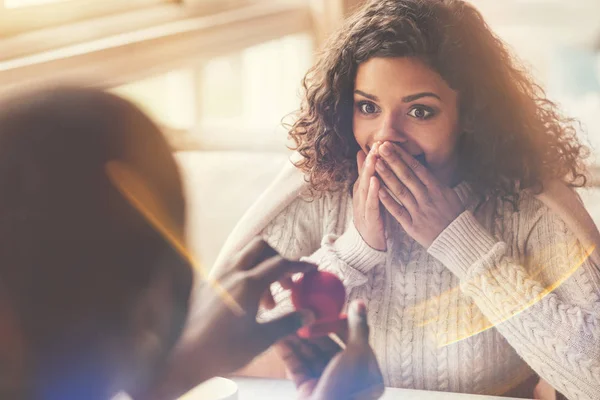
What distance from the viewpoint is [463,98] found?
0.84 metres

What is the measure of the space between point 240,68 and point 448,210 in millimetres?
309

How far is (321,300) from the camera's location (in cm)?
85

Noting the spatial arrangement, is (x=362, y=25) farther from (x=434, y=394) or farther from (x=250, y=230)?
(x=434, y=394)

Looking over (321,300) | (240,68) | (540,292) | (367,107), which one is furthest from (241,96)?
(540,292)

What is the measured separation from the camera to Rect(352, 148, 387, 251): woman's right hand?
0.87 meters

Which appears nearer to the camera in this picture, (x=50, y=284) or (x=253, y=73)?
(x=50, y=284)

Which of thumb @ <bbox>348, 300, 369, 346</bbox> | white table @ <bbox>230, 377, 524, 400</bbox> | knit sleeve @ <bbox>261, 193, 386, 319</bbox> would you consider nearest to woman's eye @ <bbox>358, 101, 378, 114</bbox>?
knit sleeve @ <bbox>261, 193, 386, 319</bbox>

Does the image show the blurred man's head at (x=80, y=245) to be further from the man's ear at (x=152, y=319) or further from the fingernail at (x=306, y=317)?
the fingernail at (x=306, y=317)

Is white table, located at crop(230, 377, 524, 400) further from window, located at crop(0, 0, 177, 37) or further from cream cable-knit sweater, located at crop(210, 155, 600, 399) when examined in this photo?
window, located at crop(0, 0, 177, 37)

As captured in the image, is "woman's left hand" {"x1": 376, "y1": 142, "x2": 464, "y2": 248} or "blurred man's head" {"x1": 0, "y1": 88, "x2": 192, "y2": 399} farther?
"woman's left hand" {"x1": 376, "y1": 142, "x2": 464, "y2": 248}

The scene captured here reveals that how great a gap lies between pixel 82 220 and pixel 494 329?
48 cm

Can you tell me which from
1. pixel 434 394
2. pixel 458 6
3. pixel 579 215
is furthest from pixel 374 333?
pixel 458 6

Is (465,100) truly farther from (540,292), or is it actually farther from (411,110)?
(540,292)

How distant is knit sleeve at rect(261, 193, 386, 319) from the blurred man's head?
17cm
